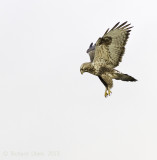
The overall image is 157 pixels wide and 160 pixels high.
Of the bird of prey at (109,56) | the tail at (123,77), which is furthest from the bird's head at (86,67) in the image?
the tail at (123,77)

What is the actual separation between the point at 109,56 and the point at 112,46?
13.8 inches

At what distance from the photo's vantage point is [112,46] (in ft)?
50.4

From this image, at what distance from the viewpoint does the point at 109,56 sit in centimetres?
1553

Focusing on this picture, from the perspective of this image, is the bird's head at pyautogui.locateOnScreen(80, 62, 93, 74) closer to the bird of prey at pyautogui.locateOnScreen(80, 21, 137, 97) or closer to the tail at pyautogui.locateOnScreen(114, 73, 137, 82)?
the bird of prey at pyautogui.locateOnScreen(80, 21, 137, 97)

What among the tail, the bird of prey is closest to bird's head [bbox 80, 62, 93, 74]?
the bird of prey

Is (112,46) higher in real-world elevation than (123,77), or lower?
higher

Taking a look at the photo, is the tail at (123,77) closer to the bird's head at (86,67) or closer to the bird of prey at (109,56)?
the bird of prey at (109,56)

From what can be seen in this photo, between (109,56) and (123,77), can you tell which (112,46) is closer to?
(109,56)

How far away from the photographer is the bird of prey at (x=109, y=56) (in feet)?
49.8

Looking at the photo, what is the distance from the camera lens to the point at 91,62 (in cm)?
1548

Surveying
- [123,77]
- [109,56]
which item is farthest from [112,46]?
[123,77]

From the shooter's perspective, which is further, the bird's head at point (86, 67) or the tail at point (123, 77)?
the bird's head at point (86, 67)

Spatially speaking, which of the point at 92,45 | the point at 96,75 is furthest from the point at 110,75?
the point at 92,45

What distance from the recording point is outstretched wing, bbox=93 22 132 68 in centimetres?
1516
